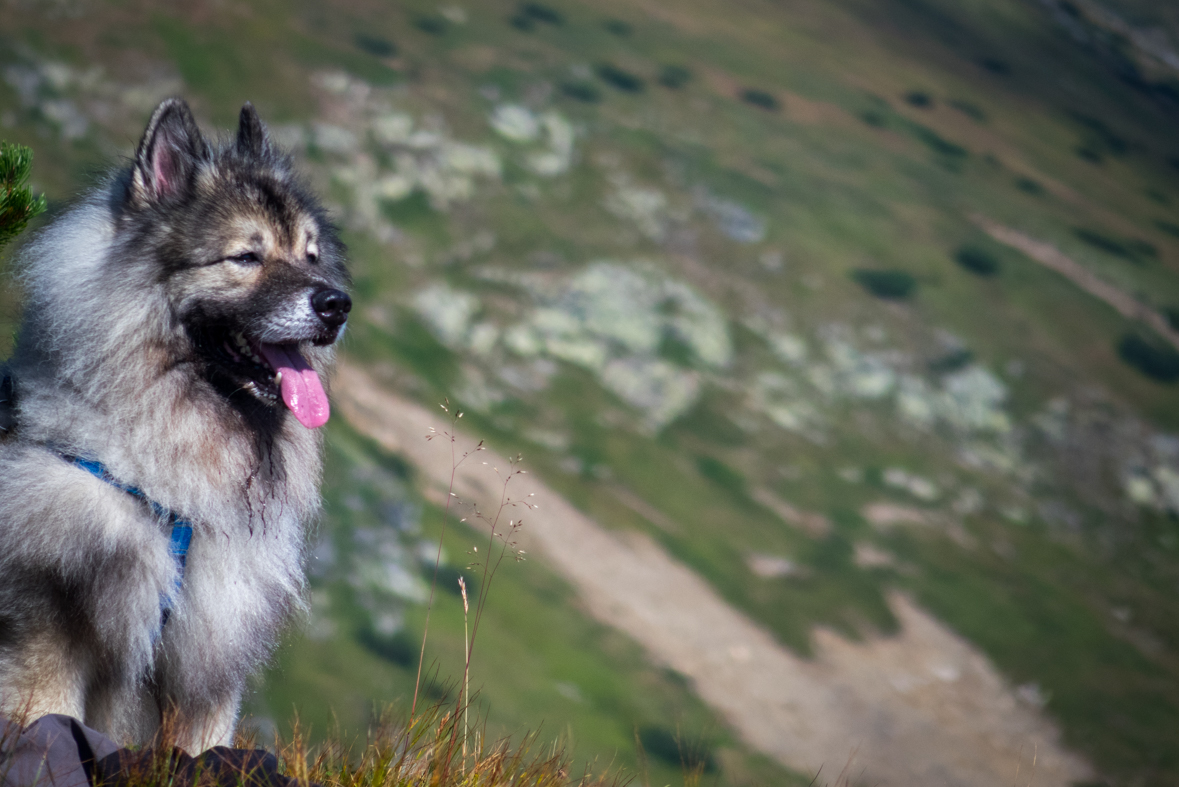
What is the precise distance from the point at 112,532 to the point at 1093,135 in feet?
122

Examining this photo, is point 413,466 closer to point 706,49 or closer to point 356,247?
point 356,247

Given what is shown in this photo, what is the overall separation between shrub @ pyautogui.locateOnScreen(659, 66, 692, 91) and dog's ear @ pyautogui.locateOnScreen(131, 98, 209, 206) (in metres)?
25.6

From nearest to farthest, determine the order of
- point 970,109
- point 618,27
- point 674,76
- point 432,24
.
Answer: point 432,24
point 674,76
point 618,27
point 970,109

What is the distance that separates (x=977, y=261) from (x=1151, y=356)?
521 cm

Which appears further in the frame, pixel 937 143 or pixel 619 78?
pixel 937 143

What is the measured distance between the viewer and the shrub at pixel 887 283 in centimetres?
2339

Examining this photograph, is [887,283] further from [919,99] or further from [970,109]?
[970,109]

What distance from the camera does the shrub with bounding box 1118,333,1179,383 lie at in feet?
78.3

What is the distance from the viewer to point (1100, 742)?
16.2 metres

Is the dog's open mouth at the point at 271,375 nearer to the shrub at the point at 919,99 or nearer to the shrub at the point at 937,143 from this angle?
the shrub at the point at 937,143

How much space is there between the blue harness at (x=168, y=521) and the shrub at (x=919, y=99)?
3217 cm

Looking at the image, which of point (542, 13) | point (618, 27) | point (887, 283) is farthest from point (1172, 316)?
point (542, 13)

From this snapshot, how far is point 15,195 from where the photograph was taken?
311 centimetres

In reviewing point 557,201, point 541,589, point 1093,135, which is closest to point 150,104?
point 557,201
